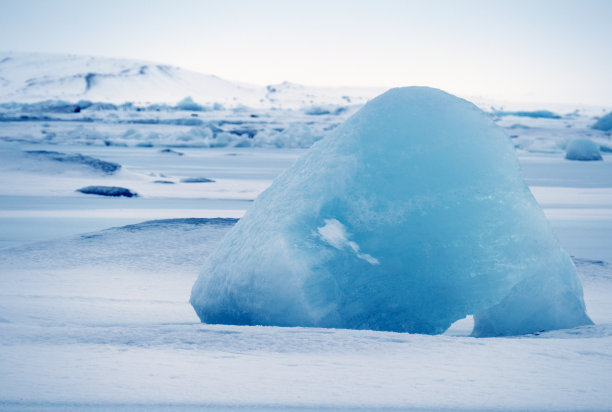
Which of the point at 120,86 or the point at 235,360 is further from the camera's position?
the point at 120,86

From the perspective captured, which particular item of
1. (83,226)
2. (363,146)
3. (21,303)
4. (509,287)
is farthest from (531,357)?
(83,226)

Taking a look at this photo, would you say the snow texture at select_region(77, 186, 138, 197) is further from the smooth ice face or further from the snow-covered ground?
the smooth ice face

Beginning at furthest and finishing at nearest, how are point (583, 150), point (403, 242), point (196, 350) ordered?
point (583, 150)
point (403, 242)
point (196, 350)

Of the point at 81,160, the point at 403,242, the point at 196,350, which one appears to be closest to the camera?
the point at 196,350

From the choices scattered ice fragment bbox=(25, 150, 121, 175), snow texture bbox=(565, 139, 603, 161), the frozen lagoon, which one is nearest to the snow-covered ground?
the frozen lagoon

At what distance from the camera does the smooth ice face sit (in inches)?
129

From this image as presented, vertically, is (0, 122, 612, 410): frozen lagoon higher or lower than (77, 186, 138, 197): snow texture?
higher

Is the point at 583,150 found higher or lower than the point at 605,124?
higher

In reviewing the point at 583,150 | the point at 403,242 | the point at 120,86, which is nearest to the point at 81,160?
the point at 403,242

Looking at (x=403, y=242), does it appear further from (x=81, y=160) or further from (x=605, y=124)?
(x=605, y=124)

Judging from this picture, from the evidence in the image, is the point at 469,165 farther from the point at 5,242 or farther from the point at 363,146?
the point at 5,242

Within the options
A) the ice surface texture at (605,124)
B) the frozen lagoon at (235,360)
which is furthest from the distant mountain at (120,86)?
the frozen lagoon at (235,360)

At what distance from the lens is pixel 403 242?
3.35m

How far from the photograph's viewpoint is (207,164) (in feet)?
57.5
